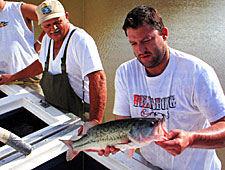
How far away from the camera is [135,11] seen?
165 cm

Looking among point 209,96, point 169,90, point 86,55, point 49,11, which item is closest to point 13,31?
point 49,11

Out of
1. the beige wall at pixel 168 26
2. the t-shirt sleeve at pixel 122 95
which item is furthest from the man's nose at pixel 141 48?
the beige wall at pixel 168 26

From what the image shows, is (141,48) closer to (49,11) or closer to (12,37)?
(49,11)

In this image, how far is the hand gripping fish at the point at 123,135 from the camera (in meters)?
1.30

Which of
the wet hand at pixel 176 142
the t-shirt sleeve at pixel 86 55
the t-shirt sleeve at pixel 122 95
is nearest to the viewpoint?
the wet hand at pixel 176 142

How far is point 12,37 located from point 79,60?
1364mm

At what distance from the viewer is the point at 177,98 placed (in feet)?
5.47

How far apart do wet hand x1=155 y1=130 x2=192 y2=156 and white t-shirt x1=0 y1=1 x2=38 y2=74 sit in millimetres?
2563

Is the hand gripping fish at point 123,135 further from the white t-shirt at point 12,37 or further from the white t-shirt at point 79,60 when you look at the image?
the white t-shirt at point 12,37

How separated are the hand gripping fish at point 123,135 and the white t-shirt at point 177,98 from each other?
351 millimetres

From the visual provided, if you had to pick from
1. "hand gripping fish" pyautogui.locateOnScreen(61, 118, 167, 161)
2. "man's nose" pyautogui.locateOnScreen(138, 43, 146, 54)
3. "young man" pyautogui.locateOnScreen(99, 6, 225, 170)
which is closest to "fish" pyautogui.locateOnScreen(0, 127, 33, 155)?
"hand gripping fish" pyautogui.locateOnScreen(61, 118, 167, 161)

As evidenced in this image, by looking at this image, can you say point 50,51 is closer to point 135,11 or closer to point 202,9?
point 135,11

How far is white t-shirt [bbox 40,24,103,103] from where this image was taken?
234 cm

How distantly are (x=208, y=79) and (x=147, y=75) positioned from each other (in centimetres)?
42
